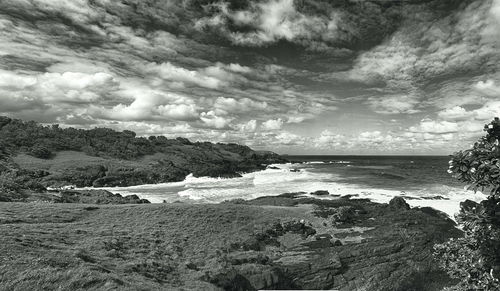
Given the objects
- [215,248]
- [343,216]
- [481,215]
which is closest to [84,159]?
[215,248]

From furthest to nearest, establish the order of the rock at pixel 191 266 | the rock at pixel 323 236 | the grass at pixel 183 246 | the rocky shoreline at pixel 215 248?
the rock at pixel 323 236
the rock at pixel 191 266
the rocky shoreline at pixel 215 248
the grass at pixel 183 246

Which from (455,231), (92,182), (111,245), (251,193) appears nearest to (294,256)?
(111,245)

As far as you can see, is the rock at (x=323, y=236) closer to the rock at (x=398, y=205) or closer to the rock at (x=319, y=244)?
the rock at (x=319, y=244)

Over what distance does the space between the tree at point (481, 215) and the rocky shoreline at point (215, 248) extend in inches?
455

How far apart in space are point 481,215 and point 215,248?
Answer: 17459 millimetres

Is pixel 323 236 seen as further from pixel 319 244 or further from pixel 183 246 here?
pixel 183 246

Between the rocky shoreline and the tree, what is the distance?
455 inches

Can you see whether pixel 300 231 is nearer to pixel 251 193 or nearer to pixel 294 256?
pixel 294 256

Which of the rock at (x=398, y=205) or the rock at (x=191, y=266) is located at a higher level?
the rock at (x=398, y=205)

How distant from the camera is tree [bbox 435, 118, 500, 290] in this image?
16.9ft

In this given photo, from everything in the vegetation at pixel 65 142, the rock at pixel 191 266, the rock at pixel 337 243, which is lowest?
the rock at pixel 191 266

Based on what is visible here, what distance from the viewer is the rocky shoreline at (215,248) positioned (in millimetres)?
13641

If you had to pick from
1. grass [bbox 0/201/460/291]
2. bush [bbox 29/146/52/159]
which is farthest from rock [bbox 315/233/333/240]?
bush [bbox 29/146/52/159]

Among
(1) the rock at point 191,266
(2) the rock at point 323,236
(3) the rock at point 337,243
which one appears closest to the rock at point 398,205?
(2) the rock at point 323,236
